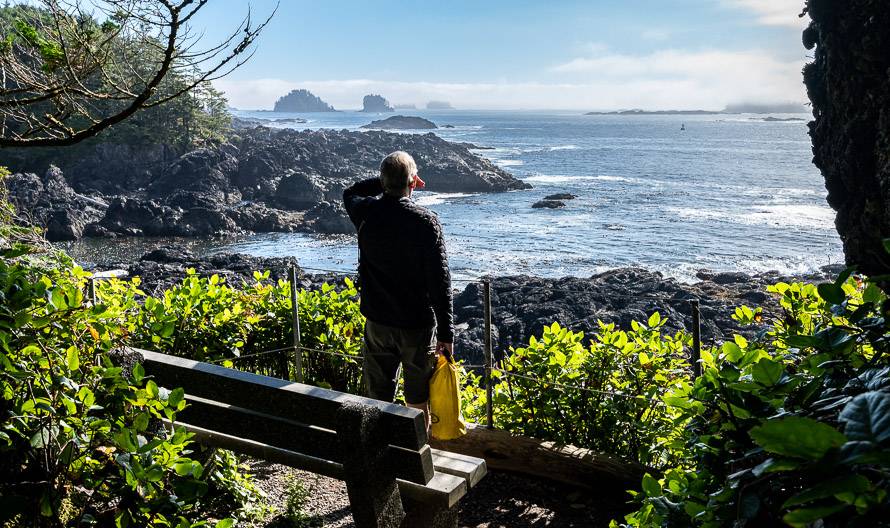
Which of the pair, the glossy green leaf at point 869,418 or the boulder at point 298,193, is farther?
Result: the boulder at point 298,193

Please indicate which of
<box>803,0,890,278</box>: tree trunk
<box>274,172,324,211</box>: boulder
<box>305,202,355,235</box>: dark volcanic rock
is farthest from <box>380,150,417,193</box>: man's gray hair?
<box>274,172,324,211</box>: boulder

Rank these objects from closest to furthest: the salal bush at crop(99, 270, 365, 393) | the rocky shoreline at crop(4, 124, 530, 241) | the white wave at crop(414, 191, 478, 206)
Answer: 1. the salal bush at crop(99, 270, 365, 393)
2. the rocky shoreline at crop(4, 124, 530, 241)
3. the white wave at crop(414, 191, 478, 206)

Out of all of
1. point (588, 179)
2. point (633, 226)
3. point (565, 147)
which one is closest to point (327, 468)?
point (633, 226)

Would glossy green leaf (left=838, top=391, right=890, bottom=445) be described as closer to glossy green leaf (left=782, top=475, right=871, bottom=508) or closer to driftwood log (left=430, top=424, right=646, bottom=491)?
glossy green leaf (left=782, top=475, right=871, bottom=508)

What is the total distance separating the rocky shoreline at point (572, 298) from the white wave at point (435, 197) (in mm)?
24488

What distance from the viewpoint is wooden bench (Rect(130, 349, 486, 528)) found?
9.34 ft

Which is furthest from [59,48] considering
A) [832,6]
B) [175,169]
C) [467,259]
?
[175,169]

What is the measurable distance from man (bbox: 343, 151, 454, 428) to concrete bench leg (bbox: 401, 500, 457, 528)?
87cm

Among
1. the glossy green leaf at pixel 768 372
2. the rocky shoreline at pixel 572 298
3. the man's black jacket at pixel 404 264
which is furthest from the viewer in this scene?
the rocky shoreline at pixel 572 298

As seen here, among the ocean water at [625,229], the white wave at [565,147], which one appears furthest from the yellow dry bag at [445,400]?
the white wave at [565,147]

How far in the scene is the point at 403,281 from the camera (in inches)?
161

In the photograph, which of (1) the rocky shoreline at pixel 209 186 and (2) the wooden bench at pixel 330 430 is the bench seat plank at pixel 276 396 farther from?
(1) the rocky shoreline at pixel 209 186

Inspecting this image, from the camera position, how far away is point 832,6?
9.99m

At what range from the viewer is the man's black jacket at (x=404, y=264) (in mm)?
4016
